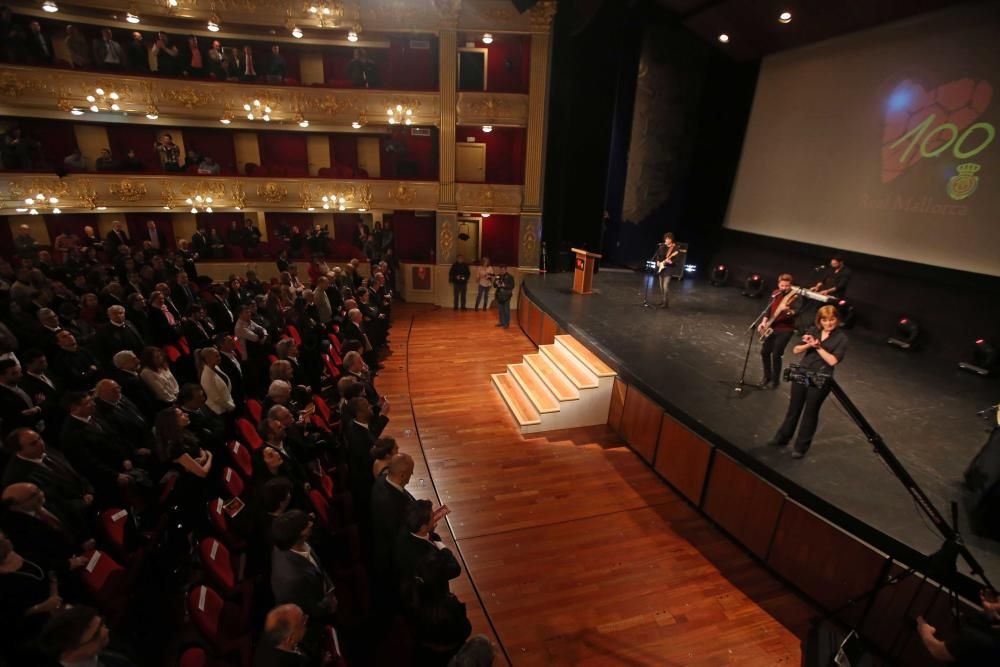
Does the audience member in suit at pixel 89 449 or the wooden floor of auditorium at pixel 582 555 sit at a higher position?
the audience member in suit at pixel 89 449

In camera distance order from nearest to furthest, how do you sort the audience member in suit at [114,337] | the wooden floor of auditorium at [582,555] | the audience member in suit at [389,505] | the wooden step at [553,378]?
the audience member in suit at [389,505]
the wooden floor of auditorium at [582,555]
the audience member in suit at [114,337]
the wooden step at [553,378]

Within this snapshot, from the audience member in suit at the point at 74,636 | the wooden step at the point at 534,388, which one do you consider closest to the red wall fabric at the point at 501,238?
the wooden step at the point at 534,388

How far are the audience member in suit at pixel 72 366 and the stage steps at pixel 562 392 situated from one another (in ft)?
13.5

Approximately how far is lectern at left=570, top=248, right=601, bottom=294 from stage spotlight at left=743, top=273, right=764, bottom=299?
10.7 ft

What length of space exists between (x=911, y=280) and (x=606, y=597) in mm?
6706

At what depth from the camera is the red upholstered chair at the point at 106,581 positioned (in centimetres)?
224

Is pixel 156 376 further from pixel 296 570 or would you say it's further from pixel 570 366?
pixel 570 366

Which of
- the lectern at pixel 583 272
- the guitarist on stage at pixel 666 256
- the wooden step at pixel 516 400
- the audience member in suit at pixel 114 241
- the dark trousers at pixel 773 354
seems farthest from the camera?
the audience member in suit at pixel 114 241

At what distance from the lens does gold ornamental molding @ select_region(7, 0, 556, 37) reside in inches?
361

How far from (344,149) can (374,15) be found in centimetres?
306

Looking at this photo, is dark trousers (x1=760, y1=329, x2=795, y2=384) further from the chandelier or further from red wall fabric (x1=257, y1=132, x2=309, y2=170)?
red wall fabric (x1=257, y1=132, x2=309, y2=170)

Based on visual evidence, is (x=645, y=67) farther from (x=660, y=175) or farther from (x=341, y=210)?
(x=341, y=210)

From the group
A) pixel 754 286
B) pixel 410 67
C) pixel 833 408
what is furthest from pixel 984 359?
pixel 410 67

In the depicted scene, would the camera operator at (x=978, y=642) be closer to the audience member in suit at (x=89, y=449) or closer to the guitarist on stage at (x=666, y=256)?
the audience member in suit at (x=89, y=449)
